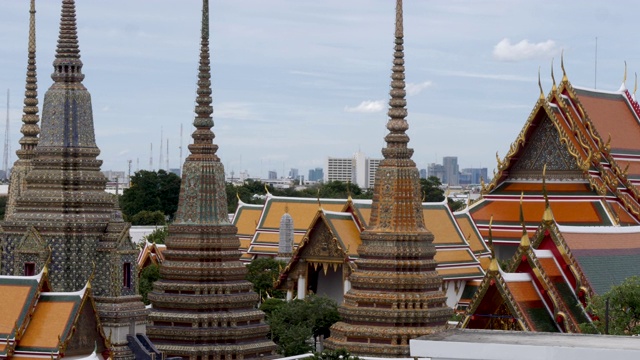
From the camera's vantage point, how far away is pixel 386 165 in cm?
3422

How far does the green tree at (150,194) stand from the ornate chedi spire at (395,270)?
52.5 m

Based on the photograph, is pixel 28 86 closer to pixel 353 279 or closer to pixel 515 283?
pixel 353 279

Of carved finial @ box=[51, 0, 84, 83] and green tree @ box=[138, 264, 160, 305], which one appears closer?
carved finial @ box=[51, 0, 84, 83]

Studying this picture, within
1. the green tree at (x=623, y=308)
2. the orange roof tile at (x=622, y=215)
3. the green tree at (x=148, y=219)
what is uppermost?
the green tree at (x=148, y=219)

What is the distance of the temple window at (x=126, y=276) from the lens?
104ft

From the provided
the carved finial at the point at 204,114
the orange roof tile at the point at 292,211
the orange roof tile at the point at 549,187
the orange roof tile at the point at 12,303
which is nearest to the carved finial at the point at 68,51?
the carved finial at the point at 204,114

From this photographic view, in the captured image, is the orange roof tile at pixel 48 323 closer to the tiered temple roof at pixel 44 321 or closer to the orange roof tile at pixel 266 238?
the tiered temple roof at pixel 44 321

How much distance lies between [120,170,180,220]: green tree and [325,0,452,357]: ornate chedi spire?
52.5 metres

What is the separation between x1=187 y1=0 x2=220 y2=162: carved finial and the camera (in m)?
33.8

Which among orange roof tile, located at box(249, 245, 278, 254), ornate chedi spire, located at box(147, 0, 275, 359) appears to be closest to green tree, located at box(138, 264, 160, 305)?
orange roof tile, located at box(249, 245, 278, 254)

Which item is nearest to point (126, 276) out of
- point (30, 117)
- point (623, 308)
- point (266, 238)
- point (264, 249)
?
point (30, 117)

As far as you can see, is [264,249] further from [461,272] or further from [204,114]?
[204,114]

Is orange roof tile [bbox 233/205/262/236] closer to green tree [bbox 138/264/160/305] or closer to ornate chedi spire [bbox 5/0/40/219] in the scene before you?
green tree [bbox 138/264/160/305]

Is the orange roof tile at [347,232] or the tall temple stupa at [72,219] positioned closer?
the tall temple stupa at [72,219]
